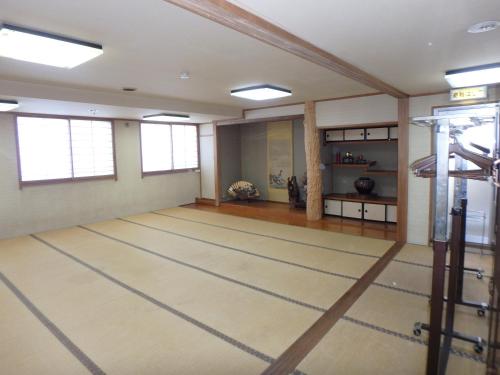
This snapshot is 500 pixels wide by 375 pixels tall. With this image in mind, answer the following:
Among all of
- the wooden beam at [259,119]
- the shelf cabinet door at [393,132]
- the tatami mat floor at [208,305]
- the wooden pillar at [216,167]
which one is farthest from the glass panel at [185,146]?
the shelf cabinet door at [393,132]

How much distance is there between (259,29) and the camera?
6.47 feet

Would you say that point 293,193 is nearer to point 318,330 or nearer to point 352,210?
point 352,210

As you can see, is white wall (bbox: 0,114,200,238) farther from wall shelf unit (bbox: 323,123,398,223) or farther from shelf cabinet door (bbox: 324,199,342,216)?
wall shelf unit (bbox: 323,123,398,223)

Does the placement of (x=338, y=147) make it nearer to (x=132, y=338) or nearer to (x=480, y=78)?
(x=480, y=78)

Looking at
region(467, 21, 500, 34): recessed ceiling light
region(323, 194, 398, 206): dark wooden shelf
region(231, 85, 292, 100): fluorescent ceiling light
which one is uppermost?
region(231, 85, 292, 100): fluorescent ceiling light

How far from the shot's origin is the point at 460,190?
2.73 m

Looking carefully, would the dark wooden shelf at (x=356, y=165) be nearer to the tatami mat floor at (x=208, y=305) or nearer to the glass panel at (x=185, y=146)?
the tatami mat floor at (x=208, y=305)

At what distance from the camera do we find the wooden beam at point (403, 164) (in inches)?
197

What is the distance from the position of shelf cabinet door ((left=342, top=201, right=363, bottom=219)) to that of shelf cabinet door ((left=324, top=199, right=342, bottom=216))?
0.29ft

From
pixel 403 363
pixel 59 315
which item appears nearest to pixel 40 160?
pixel 59 315

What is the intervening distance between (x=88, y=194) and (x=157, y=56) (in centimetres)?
464

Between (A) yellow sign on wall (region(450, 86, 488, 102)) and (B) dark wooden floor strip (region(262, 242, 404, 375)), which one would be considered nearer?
(B) dark wooden floor strip (region(262, 242, 404, 375))

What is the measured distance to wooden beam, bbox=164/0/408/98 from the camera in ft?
5.29

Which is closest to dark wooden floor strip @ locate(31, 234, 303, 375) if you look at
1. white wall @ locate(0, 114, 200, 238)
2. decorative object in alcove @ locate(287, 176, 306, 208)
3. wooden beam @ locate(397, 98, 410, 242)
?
white wall @ locate(0, 114, 200, 238)
